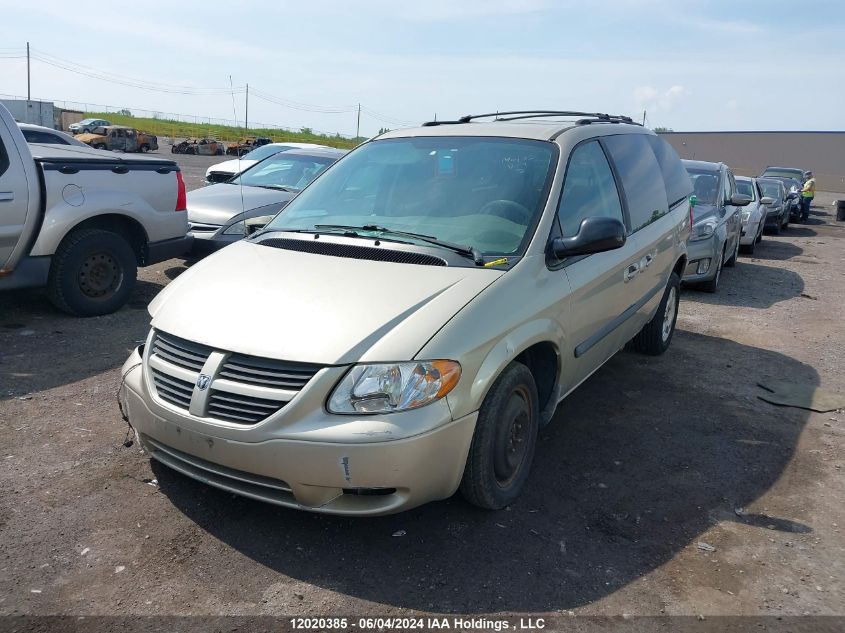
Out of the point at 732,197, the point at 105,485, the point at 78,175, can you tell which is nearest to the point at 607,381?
the point at 105,485

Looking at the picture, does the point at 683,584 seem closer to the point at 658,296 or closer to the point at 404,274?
the point at 404,274

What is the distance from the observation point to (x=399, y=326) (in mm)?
3160

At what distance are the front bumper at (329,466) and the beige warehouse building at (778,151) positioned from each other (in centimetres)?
5274

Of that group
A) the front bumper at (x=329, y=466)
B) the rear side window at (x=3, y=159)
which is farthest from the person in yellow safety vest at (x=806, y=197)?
the front bumper at (x=329, y=466)

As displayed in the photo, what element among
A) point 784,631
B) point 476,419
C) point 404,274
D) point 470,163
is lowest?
point 784,631

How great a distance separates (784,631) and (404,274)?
2.22 m

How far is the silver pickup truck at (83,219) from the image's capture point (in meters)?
6.29

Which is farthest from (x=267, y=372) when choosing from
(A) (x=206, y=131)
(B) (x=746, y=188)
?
(A) (x=206, y=131)

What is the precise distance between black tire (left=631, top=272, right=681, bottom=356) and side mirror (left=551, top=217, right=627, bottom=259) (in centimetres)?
248

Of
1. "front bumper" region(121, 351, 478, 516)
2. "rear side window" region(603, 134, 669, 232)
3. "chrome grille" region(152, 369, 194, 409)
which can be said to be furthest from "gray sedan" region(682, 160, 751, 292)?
"chrome grille" region(152, 369, 194, 409)

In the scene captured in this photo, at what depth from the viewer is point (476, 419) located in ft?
10.7

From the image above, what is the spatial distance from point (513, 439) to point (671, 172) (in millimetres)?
3733

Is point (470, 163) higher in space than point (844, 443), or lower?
higher

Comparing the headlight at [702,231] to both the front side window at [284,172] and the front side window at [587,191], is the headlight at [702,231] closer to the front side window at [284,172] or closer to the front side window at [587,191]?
the front side window at [284,172]
